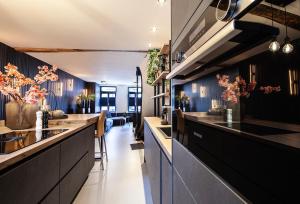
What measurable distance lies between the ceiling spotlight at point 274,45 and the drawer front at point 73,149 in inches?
74.3

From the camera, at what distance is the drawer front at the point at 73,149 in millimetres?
1808

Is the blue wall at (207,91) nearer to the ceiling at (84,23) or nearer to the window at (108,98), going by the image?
the ceiling at (84,23)

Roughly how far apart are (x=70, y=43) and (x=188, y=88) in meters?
4.30

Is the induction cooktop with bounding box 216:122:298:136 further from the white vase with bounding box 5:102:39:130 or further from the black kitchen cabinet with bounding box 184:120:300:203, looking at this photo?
the white vase with bounding box 5:102:39:130

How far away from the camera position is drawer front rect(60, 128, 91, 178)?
1.81 meters

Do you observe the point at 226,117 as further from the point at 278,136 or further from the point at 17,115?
the point at 17,115

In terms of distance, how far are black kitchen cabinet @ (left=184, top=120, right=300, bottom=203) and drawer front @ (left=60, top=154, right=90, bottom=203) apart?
1.76 meters

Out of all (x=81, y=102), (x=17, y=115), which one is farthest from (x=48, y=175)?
(x=81, y=102)

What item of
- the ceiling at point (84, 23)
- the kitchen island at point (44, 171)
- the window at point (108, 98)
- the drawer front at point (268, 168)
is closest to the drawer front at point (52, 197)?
the kitchen island at point (44, 171)

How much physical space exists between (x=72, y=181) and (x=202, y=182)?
200 cm

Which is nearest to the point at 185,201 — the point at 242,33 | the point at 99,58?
the point at 242,33

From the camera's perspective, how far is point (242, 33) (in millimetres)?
372

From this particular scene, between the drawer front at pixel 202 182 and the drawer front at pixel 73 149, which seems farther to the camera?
the drawer front at pixel 73 149

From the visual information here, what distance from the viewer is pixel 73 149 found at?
2.14m
